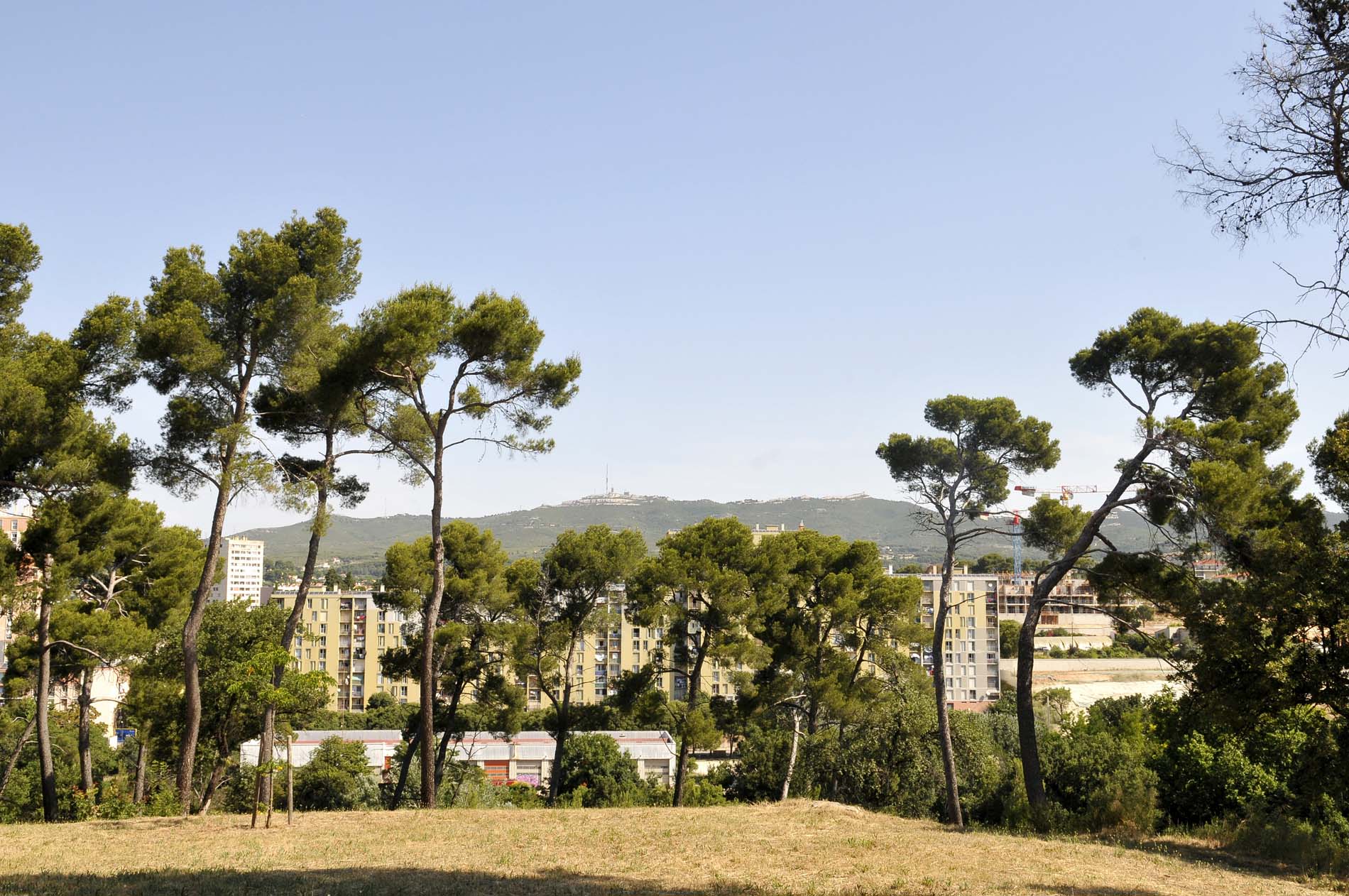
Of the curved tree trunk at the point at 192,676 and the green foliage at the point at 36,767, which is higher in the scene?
the curved tree trunk at the point at 192,676

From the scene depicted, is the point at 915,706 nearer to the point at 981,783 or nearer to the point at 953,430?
the point at 981,783

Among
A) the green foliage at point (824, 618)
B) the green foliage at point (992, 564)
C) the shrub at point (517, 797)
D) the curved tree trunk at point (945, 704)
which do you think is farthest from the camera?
the green foliage at point (992, 564)

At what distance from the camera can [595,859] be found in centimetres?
1053

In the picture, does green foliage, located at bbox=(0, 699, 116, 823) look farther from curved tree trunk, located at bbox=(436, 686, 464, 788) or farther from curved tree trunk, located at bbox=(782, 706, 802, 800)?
curved tree trunk, located at bbox=(782, 706, 802, 800)

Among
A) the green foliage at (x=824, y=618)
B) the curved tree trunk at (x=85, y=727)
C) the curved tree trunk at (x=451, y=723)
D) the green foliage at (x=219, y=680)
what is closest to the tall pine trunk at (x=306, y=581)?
the green foliage at (x=219, y=680)

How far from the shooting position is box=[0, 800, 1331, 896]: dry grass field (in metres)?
8.80

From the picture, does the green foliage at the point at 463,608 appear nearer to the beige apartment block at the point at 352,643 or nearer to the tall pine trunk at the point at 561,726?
the tall pine trunk at the point at 561,726

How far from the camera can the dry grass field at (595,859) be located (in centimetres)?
880

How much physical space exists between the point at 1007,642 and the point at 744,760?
2516 inches

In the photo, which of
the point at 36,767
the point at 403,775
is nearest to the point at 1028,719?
the point at 403,775

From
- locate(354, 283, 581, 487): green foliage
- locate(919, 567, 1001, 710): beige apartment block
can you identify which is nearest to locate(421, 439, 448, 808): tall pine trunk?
locate(354, 283, 581, 487): green foliage

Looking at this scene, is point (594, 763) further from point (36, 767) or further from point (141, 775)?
point (141, 775)

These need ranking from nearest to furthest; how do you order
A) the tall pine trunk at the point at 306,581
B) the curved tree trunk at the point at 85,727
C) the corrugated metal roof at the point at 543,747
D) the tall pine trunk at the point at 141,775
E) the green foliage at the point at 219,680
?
the tall pine trunk at the point at 306,581, the green foliage at the point at 219,680, the curved tree trunk at the point at 85,727, the tall pine trunk at the point at 141,775, the corrugated metal roof at the point at 543,747

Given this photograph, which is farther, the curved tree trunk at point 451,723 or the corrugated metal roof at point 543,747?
the corrugated metal roof at point 543,747
